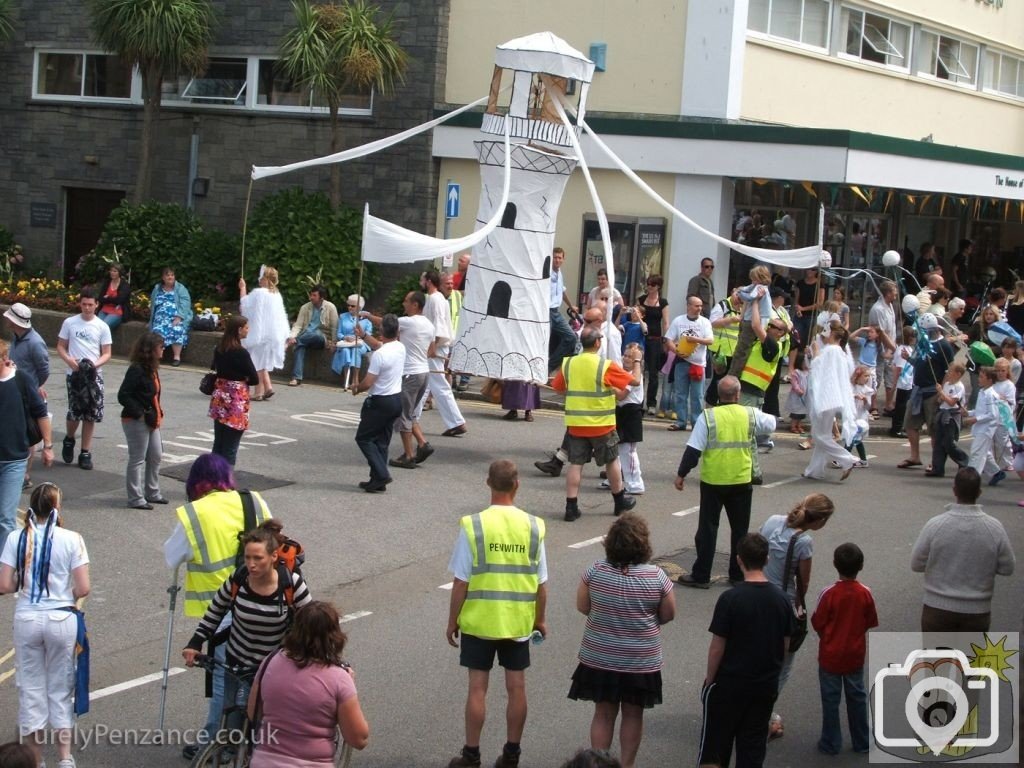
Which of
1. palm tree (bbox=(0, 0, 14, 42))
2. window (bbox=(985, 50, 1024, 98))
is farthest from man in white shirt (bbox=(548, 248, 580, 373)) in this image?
window (bbox=(985, 50, 1024, 98))

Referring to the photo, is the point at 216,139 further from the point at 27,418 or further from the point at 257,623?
the point at 257,623

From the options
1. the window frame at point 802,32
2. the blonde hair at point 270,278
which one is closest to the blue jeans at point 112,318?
the blonde hair at point 270,278

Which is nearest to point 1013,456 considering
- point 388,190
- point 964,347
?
point 964,347

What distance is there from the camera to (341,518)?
476 inches

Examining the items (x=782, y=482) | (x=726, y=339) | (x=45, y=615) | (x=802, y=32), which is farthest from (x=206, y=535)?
(x=802, y=32)

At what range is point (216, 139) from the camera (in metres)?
24.8

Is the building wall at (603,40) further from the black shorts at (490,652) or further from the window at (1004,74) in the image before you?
the black shorts at (490,652)

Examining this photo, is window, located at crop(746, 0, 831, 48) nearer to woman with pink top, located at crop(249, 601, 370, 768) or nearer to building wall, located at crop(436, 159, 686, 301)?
building wall, located at crop(436, 159, 686, 301)

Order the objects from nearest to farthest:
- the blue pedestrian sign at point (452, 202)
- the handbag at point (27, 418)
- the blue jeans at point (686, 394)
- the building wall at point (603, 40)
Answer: the handbag at point (27, 418) < the blue jeans at point (686, 394) < the blue pedestrian sign at point (452, 202) < the building wall at point (603, 40)

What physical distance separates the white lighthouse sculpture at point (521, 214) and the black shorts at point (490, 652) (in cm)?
780

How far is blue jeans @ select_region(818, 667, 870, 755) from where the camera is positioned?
7.38 meters

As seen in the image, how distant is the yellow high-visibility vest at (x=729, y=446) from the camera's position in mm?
10180

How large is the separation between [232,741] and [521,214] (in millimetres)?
9056

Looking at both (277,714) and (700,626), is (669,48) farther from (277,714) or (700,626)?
(277,714)
